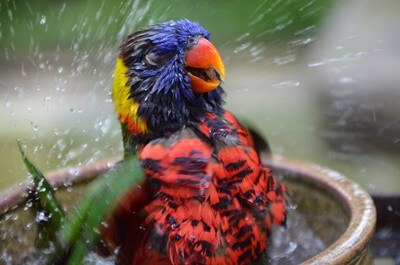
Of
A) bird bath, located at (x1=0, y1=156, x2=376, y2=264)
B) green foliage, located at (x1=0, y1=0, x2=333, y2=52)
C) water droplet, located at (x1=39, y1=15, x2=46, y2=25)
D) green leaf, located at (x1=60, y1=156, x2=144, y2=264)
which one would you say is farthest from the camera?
water droplet, located at (x1=39, y1=15, x2=46, y2=25)

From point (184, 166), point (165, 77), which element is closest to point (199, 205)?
point (184, 166)

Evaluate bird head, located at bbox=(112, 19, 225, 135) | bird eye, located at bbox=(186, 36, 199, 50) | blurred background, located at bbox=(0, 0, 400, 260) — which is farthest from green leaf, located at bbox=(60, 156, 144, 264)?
blurred background, located at bbox=(0, 0, 400, 260)

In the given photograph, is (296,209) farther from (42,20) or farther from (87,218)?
(42,20)

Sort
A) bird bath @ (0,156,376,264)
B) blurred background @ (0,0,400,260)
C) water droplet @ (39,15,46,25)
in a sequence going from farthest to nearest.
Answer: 1. water droplet @ (39,15,46,25)
2. blurred background @ (0,0,400,260)
3. bird bath @ (0,156,376,264)

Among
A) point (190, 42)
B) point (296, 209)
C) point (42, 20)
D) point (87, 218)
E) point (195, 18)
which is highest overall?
point (42, 20)

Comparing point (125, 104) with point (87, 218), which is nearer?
point (87, 218)

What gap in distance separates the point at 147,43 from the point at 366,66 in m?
1.93

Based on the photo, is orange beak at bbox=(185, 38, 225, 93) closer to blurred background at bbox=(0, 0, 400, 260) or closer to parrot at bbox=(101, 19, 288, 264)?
parrot at bbox=(101, 19, 288, 264)

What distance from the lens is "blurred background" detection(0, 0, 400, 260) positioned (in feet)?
7.04

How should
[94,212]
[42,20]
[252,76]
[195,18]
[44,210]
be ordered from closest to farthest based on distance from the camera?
[94,212] < [44,210] < [252,76] < [195,18] < [42,20]

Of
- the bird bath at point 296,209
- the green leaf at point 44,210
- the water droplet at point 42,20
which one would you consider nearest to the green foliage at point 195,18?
the water droplet at point 42,20

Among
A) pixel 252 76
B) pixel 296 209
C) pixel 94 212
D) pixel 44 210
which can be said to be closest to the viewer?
pixel 94 212

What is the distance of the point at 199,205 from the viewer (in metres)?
0.76

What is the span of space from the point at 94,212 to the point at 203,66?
289mm
